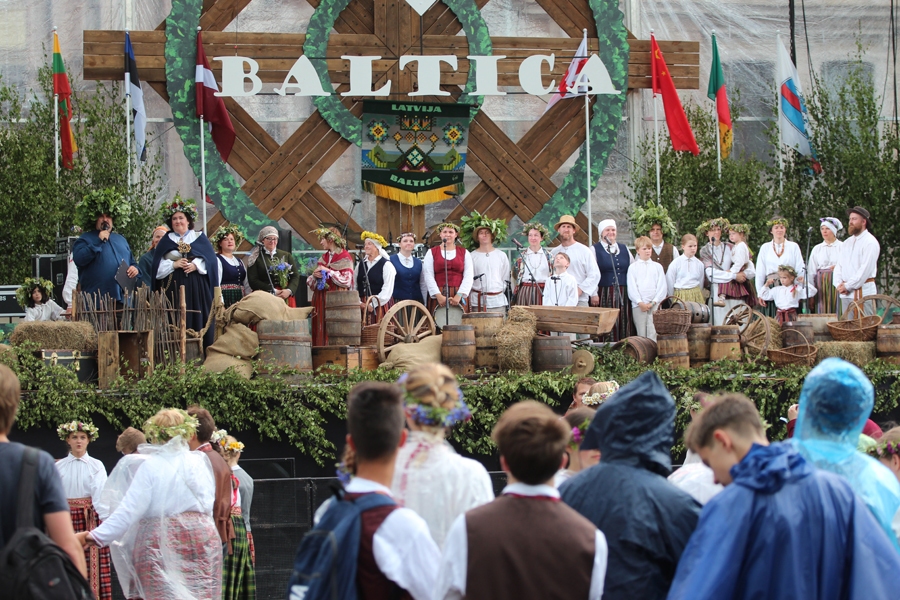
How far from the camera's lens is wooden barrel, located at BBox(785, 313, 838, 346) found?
1115cm

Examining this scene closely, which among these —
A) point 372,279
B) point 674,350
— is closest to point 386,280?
point 372,279

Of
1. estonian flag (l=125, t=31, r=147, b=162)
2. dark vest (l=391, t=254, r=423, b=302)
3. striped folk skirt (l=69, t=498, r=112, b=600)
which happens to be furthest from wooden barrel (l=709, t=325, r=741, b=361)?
estonian flag (l=125, t=31, r=147, b=162)

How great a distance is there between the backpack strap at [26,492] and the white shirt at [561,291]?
8369mm

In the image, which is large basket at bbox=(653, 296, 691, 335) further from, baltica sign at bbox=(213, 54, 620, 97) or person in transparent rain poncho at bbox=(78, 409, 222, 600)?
person in transparent rain poncho at bbox=(78, 409, 222, 600)

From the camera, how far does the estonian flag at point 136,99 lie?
14523mm

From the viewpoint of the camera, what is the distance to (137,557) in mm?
5797

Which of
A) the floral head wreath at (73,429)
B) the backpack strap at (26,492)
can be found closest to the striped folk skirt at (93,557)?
the floral head wreath at (73,429)

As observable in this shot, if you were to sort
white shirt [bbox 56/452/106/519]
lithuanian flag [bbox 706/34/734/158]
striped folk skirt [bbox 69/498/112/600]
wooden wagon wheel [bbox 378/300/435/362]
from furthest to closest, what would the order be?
lithuanian flag [bbox 706/34/734/158] < wooden wagon wheel [bbox 378/300/435/362] < white shirt [bbox 56/452/106/519] < striped folk skirt [bbox 69/498/112/600]

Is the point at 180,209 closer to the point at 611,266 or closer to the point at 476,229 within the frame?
the point at 476,229

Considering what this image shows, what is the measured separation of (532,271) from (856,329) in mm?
3252

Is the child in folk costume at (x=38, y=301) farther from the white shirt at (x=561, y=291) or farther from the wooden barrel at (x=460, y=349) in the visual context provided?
the white shirt at (x=561, y=291)

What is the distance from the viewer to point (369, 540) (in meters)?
3.37

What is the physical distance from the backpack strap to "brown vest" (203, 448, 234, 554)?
9.42ft

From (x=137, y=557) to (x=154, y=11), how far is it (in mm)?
13566
